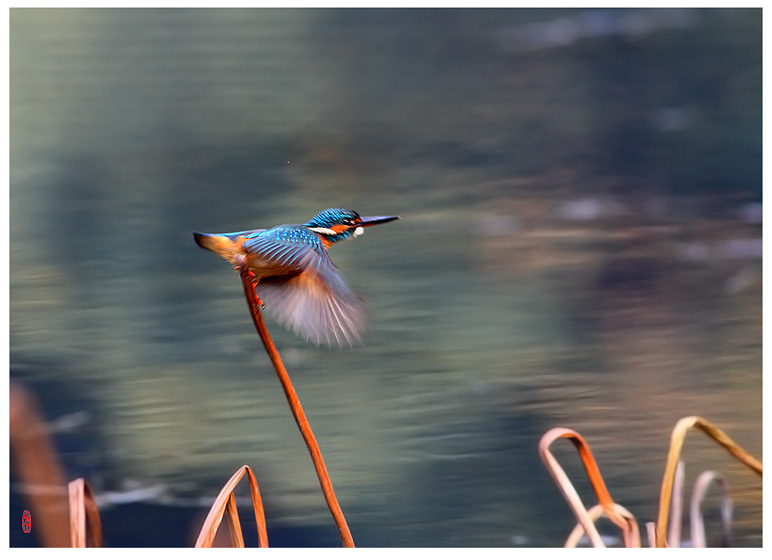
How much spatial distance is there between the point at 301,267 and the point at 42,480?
0.81 meters

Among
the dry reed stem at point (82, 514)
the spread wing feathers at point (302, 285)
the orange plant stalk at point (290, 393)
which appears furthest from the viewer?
the dry reed stem at point (82, 514)

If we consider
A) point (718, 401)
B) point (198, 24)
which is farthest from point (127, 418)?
point (718, 401)

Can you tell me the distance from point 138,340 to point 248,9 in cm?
73

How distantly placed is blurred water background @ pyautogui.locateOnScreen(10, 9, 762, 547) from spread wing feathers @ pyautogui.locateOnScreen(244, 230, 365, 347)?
252 millimetres

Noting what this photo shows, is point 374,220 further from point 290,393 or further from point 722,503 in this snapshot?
point 722,503

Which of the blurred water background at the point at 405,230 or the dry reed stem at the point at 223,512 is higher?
the blurred water background at the point at 405,230

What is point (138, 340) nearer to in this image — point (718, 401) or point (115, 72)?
point (115, 72)

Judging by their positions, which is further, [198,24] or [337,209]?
[198,24]

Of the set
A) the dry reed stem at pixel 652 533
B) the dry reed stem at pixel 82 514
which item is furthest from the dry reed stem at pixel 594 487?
the dry reed stem at pixel 82 514

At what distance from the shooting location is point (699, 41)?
1.69 metres

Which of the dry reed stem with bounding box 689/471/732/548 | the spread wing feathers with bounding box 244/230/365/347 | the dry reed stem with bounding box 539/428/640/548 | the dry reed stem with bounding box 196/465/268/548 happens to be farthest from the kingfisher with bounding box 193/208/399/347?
the dry reed stem with bounding box 689/471/732/548

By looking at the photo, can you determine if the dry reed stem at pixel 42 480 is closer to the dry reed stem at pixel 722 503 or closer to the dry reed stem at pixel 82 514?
the dry reed stem at pixel 82 514

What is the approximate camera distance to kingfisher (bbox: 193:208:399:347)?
1.38m

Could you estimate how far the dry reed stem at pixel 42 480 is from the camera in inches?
66.6
